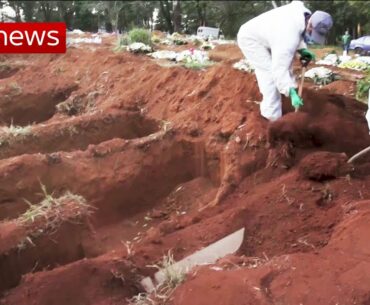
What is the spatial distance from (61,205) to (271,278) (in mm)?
2244

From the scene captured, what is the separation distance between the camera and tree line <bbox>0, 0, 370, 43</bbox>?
26.9 meters

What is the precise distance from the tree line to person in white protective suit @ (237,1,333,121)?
67.7 feet

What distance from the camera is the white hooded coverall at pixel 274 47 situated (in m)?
5.21

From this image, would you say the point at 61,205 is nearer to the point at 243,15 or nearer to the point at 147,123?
the point at 147,123

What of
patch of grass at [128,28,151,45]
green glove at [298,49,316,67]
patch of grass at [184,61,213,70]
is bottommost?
patch of grass at [184,61,213,70]

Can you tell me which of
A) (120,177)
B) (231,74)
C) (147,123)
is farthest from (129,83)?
(120,177)

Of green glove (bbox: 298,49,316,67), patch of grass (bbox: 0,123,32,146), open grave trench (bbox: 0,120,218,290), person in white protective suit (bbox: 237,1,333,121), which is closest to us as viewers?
open grave trench (bbox: 0,120,218,290)

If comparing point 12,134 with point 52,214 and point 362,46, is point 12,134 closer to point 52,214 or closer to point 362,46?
point 52,214

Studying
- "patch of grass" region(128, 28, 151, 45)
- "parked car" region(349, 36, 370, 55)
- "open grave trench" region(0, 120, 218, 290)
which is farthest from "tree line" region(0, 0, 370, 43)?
"open grave trench" region(0, 120, 218, 290)

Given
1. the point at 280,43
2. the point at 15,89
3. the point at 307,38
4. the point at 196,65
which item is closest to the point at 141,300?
the point at 280,43

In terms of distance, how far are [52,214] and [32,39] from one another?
8.16 m

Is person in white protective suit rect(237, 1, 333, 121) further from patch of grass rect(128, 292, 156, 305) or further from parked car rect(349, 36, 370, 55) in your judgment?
parked car rect(349, 36, 370, 55)

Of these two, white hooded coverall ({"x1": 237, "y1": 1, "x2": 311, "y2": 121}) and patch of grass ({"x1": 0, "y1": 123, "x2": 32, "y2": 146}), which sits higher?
white hooded coverall ({"x1": 237, "y1": 1, "x2": 311, "y2": 121})

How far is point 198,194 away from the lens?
602cm
